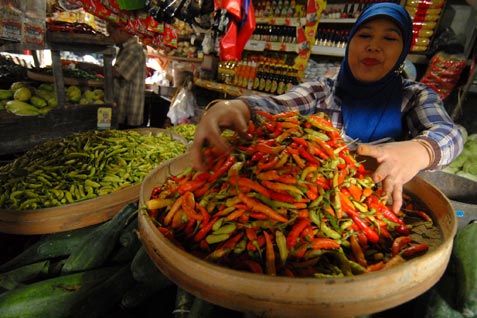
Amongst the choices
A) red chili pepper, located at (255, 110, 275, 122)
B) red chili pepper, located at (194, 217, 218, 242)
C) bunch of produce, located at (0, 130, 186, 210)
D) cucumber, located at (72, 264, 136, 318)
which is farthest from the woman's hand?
bunch of produce, located at (0, 130, 186, 210)

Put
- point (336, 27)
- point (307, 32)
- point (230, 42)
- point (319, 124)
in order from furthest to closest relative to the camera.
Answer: point (336, 27), point (307, 32), point (230, 42), point (319, 124)

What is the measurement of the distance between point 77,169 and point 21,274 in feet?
3.22

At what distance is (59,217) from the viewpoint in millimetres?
1767

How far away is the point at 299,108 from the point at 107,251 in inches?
65.2

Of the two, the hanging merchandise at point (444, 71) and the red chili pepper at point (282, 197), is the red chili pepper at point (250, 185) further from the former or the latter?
the hanging merchandise at point (444, 71)

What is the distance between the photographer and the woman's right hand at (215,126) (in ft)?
3.82

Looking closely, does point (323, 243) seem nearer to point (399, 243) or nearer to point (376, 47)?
point (399, 243)

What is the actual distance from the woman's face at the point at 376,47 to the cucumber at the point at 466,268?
1.12 metres

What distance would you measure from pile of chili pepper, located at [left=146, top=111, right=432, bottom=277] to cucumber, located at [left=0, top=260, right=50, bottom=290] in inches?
32.1

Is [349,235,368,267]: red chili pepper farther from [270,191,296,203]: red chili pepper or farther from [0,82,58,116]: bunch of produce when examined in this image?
[0,82,58,116]: bunch of produce

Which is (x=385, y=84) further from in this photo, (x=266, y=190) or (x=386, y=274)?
(x=386, y=274)

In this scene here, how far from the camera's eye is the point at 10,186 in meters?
2.03

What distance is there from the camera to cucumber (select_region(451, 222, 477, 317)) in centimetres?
113

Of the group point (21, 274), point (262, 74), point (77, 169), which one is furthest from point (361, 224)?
point (262, 74)
